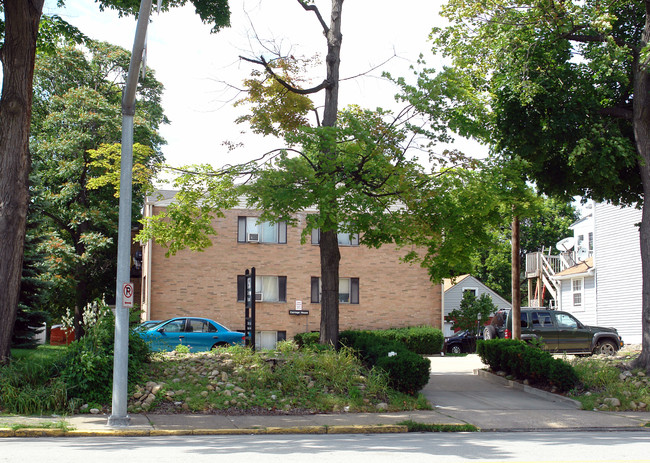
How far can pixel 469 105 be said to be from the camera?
16297mm

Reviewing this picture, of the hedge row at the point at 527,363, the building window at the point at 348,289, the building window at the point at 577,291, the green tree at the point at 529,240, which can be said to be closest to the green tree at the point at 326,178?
the hedge row at the point at 527,363

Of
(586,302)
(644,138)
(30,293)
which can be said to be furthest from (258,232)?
(644,138)

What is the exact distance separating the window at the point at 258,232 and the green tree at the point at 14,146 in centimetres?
1871

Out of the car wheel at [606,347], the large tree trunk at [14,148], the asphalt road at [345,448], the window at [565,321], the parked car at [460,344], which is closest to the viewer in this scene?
the asphalt road at [345,448]

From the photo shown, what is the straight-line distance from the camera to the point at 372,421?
38.7 feet

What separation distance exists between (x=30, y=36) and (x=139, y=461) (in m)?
10.2

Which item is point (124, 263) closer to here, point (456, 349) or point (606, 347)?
point (606, 347)

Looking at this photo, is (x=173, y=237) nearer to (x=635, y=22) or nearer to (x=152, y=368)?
(x=152, y=368)

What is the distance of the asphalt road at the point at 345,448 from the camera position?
27.0ft

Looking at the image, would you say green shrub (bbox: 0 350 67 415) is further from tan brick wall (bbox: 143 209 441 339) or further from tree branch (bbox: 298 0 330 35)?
tan brick wall (bbox: 143 209 441 339)

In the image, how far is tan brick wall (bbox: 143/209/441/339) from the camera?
31406 mm

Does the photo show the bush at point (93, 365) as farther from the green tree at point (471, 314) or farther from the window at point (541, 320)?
the green tree at point (471, 314)

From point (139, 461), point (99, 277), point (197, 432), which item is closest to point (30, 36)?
point (197, 432)

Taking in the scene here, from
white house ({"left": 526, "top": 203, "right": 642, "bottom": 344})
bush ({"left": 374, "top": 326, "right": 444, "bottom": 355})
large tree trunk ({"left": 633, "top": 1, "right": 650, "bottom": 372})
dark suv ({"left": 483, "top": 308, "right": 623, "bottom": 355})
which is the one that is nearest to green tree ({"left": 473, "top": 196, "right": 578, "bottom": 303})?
white house ({"left": 526, "top": 203, "right": 642, "bottom": 344})
